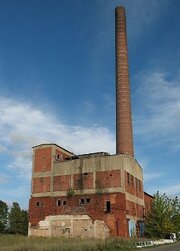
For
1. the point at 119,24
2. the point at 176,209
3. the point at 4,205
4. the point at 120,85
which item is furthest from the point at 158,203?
the point at 4,205

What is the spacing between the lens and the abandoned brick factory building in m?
31.2

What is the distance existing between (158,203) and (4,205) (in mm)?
39508

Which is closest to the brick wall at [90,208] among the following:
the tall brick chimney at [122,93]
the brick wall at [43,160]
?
the brick wall at [43,160]

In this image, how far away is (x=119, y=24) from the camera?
127 ft

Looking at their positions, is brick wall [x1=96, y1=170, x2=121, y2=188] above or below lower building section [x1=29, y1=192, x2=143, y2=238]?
above

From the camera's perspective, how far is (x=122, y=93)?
36438 mm

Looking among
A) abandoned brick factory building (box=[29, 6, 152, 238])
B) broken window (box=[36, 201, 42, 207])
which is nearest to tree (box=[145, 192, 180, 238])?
abandoned brick factory building (box=[29, 6, 152, 238])

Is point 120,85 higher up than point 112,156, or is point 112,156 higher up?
point 120,85

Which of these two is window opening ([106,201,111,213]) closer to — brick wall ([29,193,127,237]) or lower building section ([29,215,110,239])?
brick wall ([29,193,127,237])

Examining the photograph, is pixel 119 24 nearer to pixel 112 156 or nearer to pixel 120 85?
pixel 120 85

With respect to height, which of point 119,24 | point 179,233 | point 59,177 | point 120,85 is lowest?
point 179,233

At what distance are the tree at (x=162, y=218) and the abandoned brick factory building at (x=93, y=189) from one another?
1.23 metres

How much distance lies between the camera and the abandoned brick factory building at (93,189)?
1230 inches

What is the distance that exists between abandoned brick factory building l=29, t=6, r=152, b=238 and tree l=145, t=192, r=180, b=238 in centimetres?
123
